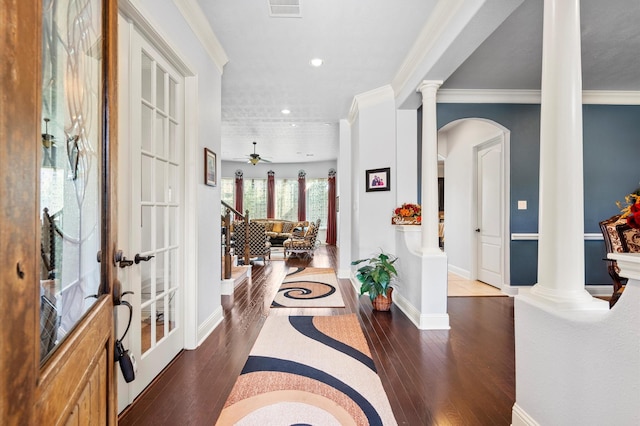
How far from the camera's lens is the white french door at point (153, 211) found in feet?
5.79

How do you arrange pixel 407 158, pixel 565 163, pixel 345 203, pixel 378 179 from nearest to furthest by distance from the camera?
pixel 565 163
pixel 407 158
pixel 378 179
pixel 345 203

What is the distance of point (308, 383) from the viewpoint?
6.44 feet

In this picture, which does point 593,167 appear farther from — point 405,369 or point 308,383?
point 308,383

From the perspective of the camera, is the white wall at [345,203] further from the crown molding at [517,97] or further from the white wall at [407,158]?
the crown molding at [517,97]

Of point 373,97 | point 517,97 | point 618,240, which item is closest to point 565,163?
point 618,240

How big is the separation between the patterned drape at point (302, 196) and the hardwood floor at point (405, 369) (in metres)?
7.48

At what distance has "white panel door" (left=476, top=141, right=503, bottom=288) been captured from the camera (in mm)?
4426

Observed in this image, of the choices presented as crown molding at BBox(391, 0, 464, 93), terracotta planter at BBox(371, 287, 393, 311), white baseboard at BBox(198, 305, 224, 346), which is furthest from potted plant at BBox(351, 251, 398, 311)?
crown molding at BBox(391, 0, 464, 93)

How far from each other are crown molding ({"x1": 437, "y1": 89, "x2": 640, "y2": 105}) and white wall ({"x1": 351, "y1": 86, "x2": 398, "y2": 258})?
2.46 feet

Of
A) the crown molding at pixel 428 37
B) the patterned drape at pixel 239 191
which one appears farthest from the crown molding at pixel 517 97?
the patterned drape at pixel 239 191

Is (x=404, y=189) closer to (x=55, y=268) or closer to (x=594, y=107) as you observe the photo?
(x=594, y=107)

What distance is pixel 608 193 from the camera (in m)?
4.10

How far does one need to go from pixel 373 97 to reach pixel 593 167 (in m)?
3.19

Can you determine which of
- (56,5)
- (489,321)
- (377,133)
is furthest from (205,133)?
(489,321)
